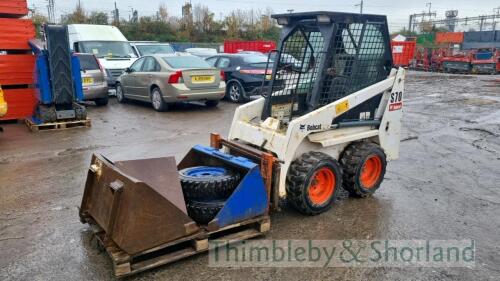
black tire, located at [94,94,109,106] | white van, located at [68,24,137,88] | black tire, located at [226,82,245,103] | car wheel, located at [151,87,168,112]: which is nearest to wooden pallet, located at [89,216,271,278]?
car wheel, located at [151,87,168,112]

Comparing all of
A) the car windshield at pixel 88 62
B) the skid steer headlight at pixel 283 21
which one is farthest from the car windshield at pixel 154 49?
the skid steer headlight at pixel 283 21

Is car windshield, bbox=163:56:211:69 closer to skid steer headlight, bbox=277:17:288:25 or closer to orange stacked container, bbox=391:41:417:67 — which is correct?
skid steer headlight, bbox=277:17:288:25

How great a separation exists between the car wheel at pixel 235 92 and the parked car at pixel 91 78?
3789mm

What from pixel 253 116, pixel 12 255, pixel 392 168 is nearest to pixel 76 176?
pixel 12 255

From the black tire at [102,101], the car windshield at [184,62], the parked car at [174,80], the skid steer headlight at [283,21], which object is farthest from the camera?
the black tire at [102,101]

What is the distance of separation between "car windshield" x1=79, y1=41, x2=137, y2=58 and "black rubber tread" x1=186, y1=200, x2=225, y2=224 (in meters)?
12.0

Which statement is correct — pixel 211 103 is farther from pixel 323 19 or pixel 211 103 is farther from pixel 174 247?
pixel 174 247

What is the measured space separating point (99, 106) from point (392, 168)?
9.24 m

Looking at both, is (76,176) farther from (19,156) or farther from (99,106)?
(99,106)

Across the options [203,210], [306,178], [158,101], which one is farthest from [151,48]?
[203,210]

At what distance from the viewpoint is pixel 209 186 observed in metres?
3.80

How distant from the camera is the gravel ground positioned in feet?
11.5

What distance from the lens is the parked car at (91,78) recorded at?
11.6 metres

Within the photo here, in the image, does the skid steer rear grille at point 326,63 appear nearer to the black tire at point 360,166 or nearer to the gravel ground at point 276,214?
the black tire at point 360,166
